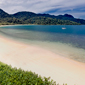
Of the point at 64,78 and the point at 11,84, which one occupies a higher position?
the point at 11,84

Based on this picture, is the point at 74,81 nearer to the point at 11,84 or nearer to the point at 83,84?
the point at 83,84

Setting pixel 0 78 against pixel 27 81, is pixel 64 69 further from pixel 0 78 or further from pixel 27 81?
pixel 0 78

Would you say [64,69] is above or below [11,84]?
below

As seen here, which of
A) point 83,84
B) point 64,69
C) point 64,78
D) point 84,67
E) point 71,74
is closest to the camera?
point 83,84

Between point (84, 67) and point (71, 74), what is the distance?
323 cm

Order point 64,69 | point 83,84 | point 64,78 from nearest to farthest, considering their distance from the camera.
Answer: point 83,84 → point 64,78 → point 64,69

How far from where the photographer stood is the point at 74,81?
25.6 feet

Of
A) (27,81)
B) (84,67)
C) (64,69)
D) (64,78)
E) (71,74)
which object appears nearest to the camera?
(27,81)

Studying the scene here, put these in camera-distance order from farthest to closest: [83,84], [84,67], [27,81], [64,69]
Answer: [84,67], [64,69], [83,84], [27,81]

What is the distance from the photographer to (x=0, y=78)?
5312mm

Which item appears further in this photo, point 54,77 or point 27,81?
point 54,77

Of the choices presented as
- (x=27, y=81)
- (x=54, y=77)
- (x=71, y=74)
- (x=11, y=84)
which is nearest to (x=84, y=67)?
(x=71, y=74)

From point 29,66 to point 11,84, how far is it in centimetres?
588

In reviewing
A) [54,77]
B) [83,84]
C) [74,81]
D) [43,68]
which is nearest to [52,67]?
[43,68]
